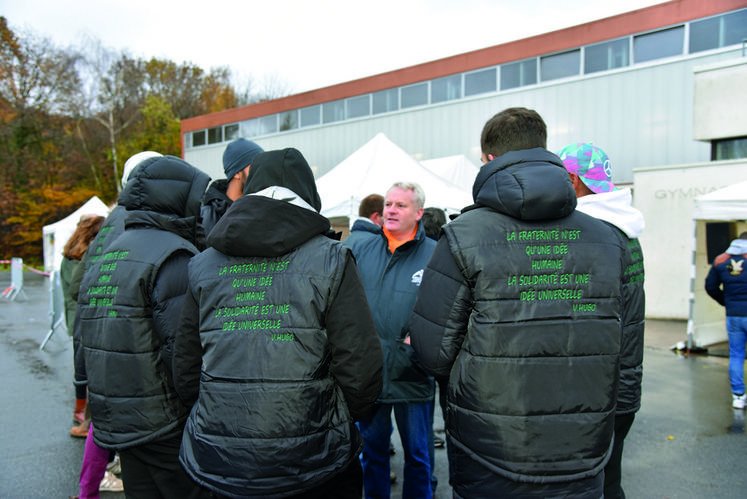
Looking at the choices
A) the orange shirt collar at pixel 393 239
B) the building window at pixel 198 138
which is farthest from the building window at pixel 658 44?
the building window at pixel 198 138

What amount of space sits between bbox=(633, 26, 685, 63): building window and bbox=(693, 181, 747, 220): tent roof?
28.5ft

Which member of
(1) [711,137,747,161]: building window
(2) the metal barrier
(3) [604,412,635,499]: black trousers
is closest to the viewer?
(3) [604,412,635,499]: black trousers

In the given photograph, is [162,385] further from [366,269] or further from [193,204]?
[366,269]

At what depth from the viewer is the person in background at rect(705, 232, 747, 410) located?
18.7ft

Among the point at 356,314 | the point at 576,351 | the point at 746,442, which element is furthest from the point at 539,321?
the point at 746,442

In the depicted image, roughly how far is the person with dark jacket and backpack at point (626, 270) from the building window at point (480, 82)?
1608cm

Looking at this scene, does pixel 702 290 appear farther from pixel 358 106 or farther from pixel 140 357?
pixel 358 106

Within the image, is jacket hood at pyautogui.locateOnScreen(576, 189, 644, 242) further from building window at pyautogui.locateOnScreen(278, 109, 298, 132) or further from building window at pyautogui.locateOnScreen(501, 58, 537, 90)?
building window at pyautogui.locateOnScreen(278, 109, 298, 132)

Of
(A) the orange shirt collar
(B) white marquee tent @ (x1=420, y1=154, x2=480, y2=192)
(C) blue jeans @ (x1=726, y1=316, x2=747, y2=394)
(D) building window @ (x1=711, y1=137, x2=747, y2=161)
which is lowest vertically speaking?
(C) blue jeans @ (x1=726, y1=316, x2=747, y2=394)

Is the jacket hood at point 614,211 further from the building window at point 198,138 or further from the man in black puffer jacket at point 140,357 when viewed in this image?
the building window at point 198,138

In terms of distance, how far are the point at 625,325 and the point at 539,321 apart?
787mm

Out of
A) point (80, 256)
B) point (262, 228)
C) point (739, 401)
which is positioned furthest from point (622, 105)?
point (262, 228)

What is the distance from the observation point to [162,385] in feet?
7.61

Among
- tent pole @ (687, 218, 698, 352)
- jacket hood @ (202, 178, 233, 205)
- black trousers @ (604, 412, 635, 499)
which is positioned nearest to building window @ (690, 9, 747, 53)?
tent pole @ (687, 218, 698, 352)
